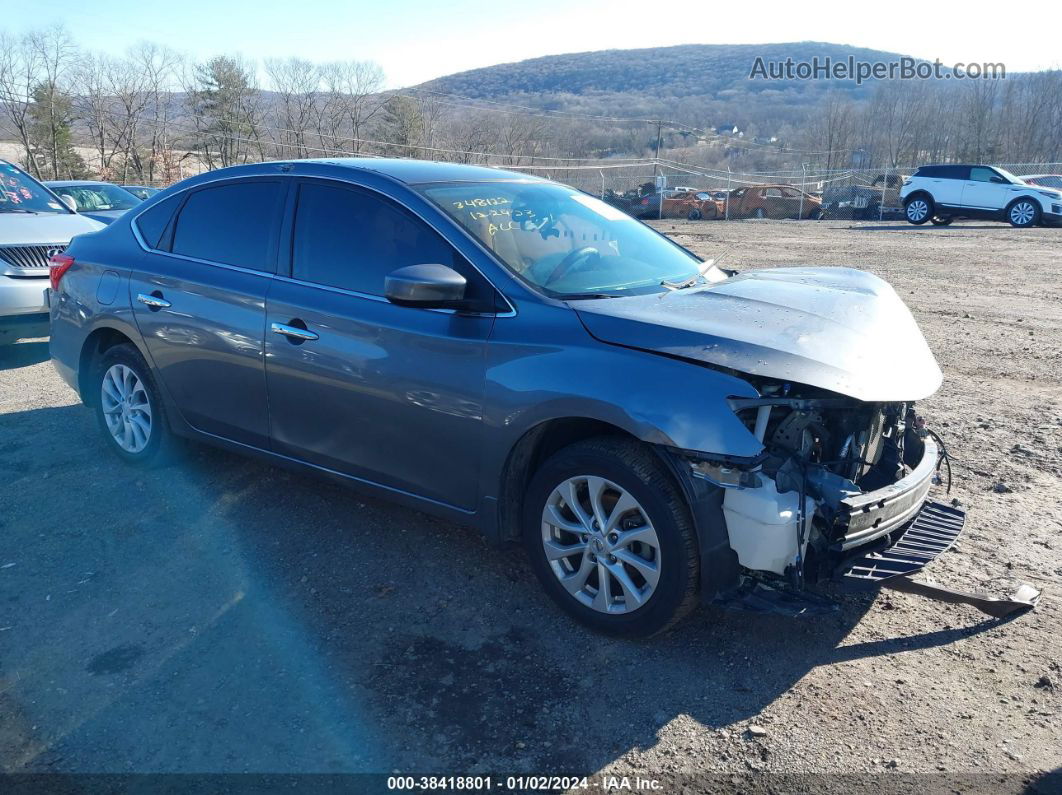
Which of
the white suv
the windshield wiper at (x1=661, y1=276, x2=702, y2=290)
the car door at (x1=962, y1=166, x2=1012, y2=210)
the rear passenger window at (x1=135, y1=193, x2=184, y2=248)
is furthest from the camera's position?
the car door at (x1=962, y1=166, x2=1012, y2=210)

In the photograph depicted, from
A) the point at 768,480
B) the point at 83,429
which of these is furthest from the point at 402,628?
the point at 83,429

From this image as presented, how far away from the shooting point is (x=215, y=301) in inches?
174

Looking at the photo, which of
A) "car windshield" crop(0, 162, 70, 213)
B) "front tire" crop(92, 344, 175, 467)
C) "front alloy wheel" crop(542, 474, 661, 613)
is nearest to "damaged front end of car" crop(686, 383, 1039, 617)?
"front alloy wheel" crop(542, 474, 661, 613)

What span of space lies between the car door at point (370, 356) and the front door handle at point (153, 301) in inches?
35.8

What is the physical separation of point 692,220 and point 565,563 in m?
30.0

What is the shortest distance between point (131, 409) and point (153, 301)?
81 cm

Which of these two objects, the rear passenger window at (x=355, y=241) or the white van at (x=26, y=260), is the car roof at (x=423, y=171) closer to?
the rear passenger window at (x=355, y=241)

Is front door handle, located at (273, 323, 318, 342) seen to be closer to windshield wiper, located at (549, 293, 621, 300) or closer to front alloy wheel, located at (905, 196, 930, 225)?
windshield wiper, located at (549, 293, 621, 300)

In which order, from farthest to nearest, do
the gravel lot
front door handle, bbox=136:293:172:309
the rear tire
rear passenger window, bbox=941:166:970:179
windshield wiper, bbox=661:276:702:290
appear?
the rear tire → rear passenger window, bbox=941:166:970:179 → front door handle, bbox=136:293:172:309 → windshield wiper, bbox=661:276:702:290 → the gravel lot

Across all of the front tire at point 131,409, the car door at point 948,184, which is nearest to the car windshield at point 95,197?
the front tire at point 131,409

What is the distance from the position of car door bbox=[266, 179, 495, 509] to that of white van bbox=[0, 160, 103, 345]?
4.83 meters

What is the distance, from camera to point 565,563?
348 centimetres

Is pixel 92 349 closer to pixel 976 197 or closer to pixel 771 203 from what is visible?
pixel 976 197

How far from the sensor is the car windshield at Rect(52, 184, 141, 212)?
13141mm
